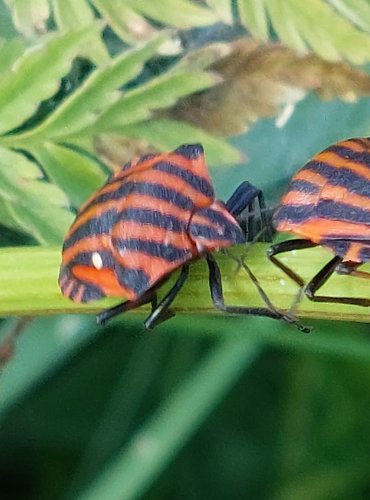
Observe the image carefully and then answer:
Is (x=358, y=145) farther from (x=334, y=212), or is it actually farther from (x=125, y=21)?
(x=125, y=21)

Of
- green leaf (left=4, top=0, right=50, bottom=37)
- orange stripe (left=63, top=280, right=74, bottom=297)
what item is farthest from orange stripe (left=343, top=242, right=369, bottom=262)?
green leaf (left=4, top=0, right=50, bottom=37)

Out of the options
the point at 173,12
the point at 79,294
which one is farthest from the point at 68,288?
the point at 173,12

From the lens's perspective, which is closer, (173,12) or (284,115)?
(173,12)

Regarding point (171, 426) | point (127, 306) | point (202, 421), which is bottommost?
point (202, 421)

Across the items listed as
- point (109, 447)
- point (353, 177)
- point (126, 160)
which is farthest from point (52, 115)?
point (109, 447)

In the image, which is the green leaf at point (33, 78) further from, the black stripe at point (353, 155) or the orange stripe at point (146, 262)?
the black stripe at point (353, 155)

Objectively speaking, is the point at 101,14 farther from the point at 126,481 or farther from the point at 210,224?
the point at 126,481

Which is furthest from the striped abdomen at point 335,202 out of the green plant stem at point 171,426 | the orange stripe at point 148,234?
the green plant stem at point 171,426

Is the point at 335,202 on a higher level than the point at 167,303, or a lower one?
higher
